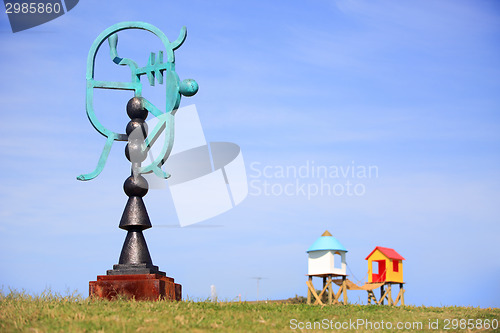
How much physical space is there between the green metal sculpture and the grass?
9.05 feet

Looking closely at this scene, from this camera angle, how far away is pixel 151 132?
36.9ft

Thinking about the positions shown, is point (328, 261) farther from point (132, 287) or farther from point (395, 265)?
point (132, 287)

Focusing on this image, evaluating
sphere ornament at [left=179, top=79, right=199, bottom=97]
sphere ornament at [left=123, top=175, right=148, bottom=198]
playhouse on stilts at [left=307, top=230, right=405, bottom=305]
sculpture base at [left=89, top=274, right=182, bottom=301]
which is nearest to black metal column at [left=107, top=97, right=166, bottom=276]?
sphere ornament at [left=123, top=175, right=148, bottom=198]

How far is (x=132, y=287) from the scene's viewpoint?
33.9 ft

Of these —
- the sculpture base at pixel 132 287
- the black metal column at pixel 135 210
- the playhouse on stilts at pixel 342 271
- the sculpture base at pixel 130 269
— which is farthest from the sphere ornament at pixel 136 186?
the playhouse on stilts at pixel 342 271

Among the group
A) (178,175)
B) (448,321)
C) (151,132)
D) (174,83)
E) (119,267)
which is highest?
(174,83)

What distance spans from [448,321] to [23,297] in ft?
24.1

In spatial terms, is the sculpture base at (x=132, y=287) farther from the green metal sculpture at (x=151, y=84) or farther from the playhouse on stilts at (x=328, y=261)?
the playhouse on stilts at (x=328, y=261)

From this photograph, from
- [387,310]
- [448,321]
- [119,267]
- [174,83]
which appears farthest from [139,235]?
[448,321]

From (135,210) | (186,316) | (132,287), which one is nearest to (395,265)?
(135,210)

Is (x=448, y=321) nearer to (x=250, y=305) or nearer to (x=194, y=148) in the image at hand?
(x=250, y=305)

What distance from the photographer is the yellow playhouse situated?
67.2 ft

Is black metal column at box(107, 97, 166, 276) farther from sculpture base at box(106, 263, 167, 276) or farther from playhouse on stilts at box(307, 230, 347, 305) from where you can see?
playhouse on stilts at box(307, 230, 347, 305)

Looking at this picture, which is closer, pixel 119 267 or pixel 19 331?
pixel 19 331
